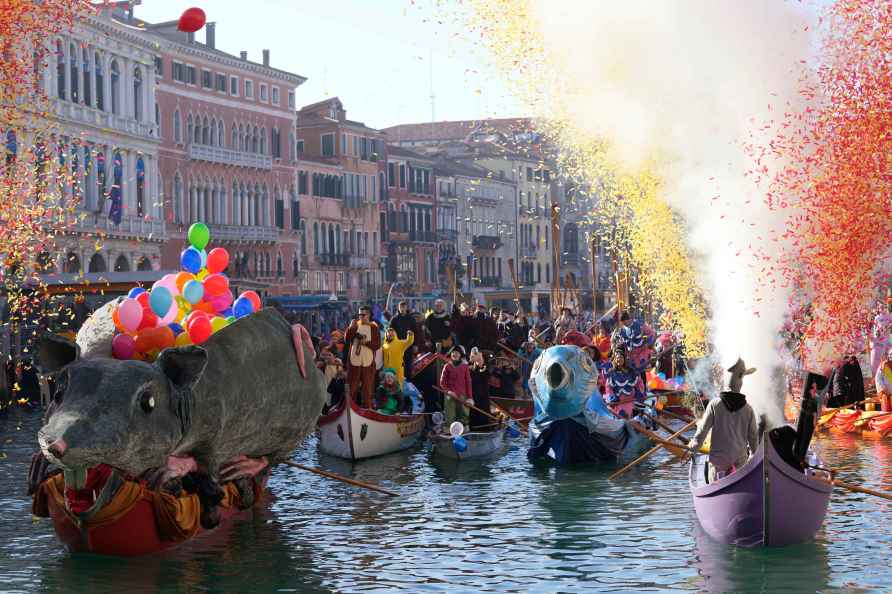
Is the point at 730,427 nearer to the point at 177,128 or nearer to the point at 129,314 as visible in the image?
the point at 129,314

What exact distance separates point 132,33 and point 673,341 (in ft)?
115

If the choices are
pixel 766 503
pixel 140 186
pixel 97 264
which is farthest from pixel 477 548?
pixel 140 186

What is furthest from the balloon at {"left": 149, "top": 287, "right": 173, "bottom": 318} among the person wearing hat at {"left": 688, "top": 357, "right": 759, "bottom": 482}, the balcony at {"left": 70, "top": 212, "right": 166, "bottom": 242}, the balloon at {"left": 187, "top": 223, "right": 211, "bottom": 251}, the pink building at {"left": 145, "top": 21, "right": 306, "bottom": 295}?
the pink building at {"left": 145, "top": 21, "right": 306, "bottom": 295}

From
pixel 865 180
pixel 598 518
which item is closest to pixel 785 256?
pixel 865 180

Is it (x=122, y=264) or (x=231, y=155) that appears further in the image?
(x=231, y=155)

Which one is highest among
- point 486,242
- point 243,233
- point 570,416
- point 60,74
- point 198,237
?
point 60,74

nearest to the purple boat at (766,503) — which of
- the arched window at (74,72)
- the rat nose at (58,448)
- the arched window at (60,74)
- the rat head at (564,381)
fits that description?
the rat nose at (58,448)

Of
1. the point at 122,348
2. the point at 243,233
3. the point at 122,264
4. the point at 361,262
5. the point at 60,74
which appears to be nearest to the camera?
Answer: the point at 122,348

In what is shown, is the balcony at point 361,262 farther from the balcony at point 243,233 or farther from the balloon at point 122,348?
the balloon at point 122,348

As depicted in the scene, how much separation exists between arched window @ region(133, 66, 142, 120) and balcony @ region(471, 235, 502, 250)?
44.2 m

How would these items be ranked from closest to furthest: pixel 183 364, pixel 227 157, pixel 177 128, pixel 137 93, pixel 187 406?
pixel 183 364 → pixel 187 406 → pixel 137 93 → pixel 177 128 → pixel 227 157

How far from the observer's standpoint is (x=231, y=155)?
75688 mm

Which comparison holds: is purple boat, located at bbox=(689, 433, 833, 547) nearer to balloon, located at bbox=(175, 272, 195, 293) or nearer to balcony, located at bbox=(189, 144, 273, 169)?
balloon, located at bbox=(175, 272, 195, 293)

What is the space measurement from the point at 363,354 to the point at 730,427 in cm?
1037
